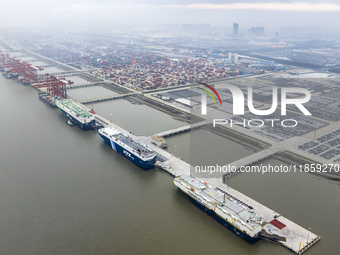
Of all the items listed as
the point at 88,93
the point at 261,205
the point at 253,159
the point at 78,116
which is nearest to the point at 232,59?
the point at 88,93

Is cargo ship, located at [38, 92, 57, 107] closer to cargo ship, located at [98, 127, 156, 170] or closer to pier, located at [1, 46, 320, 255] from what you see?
pier, located at [1, 46, 320, 255]

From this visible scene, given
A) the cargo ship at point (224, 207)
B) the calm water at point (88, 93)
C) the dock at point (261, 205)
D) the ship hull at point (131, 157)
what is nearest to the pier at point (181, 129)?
the dock at point (261, 205)

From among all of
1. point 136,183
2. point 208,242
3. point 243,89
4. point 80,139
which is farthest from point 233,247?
point 243,89

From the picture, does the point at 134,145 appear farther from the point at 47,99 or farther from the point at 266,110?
the point at 47,99

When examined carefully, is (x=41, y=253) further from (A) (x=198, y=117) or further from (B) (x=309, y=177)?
(A) (x=198, y=117)

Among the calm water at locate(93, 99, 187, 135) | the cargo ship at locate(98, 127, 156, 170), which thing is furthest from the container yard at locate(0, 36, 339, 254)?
the cargo ship at locate(98, 127, 156, 170)

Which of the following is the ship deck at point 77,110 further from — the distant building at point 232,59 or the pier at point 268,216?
the distant building at point 232,59
